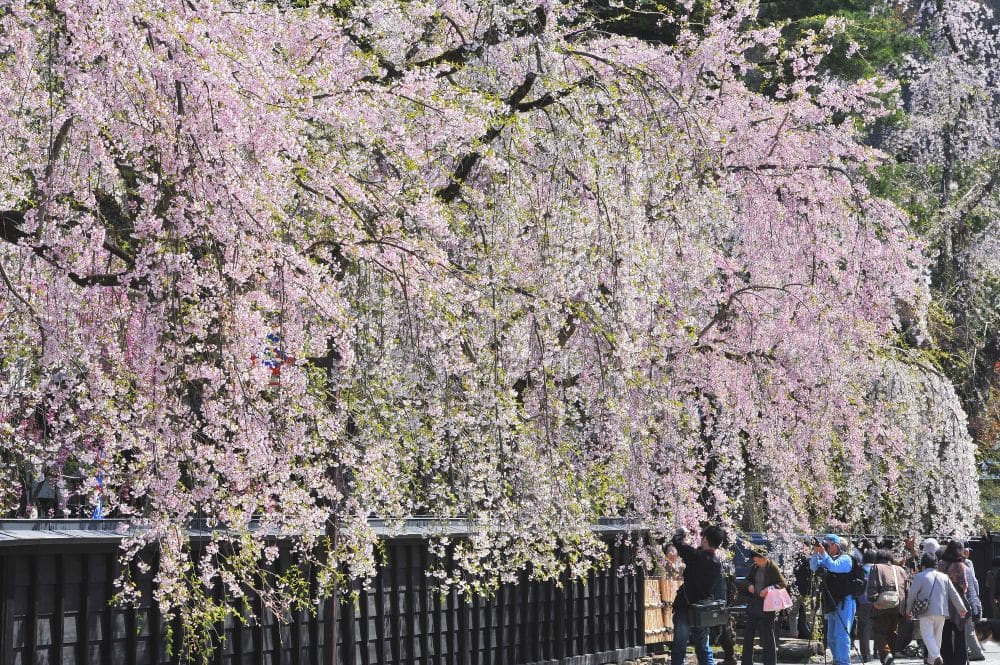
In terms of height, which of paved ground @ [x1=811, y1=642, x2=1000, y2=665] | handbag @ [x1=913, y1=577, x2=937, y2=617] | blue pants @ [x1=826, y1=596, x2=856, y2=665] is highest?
handbag @ [x1=913, y1=577, x2=937, y2=617]

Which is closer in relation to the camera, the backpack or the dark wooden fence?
the dark wooden fence

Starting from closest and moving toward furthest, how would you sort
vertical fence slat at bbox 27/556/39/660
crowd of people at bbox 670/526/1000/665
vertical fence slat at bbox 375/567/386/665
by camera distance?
vertical fence slat at bbox 27/556/39/660 < vertical fence slat at bbox 375/567/386/665 < crowd of people at bbox 670/526/1000/665

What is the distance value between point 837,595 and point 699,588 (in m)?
2.71

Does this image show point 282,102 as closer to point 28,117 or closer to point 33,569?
point 28,117

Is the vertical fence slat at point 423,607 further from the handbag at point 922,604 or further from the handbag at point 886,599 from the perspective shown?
the handbag at point 886,599

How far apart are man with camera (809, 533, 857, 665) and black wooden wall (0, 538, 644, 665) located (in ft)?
7.41

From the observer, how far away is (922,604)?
44.9 ft

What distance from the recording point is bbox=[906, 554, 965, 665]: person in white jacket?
44.6 ft

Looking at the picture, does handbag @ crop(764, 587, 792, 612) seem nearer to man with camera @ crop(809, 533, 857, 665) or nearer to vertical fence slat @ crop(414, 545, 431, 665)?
man with camera @ crop(809, 533, 857, 665)

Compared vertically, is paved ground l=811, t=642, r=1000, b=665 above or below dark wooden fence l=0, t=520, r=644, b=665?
below

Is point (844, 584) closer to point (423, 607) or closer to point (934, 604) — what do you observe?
point (934, 604)

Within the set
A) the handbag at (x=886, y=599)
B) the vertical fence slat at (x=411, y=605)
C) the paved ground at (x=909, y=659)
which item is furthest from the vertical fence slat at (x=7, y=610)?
the paved ground at (x=909, y=659)

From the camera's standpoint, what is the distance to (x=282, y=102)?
6430 mm

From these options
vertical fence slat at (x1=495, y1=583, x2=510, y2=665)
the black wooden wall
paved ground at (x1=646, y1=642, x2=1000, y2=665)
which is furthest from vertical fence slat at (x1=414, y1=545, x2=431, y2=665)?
paved ground at (x1=646, y1=642, x2=1000, y2=665)
